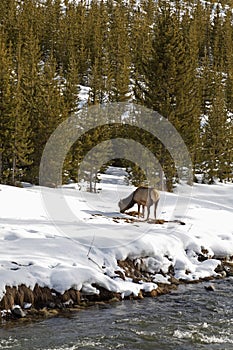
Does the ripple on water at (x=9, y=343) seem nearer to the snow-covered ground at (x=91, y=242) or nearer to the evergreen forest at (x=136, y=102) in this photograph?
the snow-covered ground at (x=91, y=242)

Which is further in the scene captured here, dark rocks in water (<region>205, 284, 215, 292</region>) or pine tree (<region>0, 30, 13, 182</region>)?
pine tree (<region>0, 30, 13, 182</region>)

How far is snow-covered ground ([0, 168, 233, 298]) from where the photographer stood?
12.2 metres

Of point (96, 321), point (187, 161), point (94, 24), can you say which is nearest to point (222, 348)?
point (96, 321)

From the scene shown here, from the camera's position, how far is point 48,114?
108 feet

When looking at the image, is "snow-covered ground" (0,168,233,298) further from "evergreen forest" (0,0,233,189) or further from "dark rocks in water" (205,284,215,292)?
"evergreen forest" (0,0,233,189)

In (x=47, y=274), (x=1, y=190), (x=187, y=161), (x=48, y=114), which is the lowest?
(x=47, y=274)

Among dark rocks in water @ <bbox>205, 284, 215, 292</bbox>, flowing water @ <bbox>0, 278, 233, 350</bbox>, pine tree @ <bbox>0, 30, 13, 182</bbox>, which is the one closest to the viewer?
flowing water @ <bbox>0, 278, 233, 350</bbox>

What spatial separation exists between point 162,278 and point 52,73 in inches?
982

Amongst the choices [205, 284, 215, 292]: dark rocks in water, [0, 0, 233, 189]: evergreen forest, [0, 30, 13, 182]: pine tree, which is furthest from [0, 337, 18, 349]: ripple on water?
[0, 0, 233, 189]: evergreen forest

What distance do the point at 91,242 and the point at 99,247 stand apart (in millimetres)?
351

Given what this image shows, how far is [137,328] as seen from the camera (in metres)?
10.4

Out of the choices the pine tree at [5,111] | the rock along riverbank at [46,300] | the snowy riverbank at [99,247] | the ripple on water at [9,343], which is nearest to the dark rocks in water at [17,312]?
the rock along riverbank at [46,300]

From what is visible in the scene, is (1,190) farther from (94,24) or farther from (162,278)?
(94,24)

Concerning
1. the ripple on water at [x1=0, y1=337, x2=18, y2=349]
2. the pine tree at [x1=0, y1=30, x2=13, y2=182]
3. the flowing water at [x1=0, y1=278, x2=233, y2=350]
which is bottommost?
the ripple on water at [x1=0, y1=337, x2=18, y2=349]
